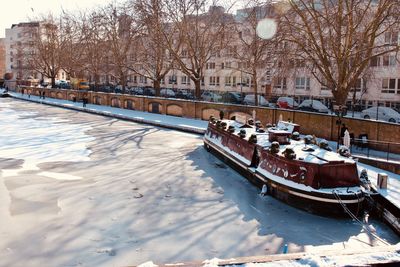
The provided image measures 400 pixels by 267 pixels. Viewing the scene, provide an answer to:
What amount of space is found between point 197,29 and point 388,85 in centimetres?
2044

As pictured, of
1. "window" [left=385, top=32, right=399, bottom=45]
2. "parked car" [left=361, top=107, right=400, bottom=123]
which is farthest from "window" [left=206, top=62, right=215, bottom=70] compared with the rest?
"window" [left=385, top=32, right=399, bottom=45]

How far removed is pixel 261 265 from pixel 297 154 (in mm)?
10134

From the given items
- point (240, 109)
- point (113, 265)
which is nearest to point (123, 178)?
point (113, 265)

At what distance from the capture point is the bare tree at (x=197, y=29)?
39156 mm

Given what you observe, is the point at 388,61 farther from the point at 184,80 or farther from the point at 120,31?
the point at 184,80

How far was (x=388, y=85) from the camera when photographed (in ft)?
144

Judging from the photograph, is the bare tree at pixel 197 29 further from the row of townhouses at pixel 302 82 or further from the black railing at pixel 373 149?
the black railing at pixel 373 149

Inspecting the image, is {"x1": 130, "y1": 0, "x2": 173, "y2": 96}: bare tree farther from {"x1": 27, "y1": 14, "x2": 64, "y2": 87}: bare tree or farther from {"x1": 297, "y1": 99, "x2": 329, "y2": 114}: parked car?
{"x1": 27, "y1": 14, "x2": 64, "y2": 87}: bare tree

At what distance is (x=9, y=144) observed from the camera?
2302cm

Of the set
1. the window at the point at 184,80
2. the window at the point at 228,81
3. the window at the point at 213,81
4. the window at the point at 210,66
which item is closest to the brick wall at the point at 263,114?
the window at the point at 210,66

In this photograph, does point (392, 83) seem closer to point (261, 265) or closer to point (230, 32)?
point (230, 32)

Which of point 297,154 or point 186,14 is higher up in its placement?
point 186,14

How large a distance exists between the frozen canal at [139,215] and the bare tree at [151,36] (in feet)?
73.7

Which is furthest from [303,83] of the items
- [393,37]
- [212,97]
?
[393,37]
